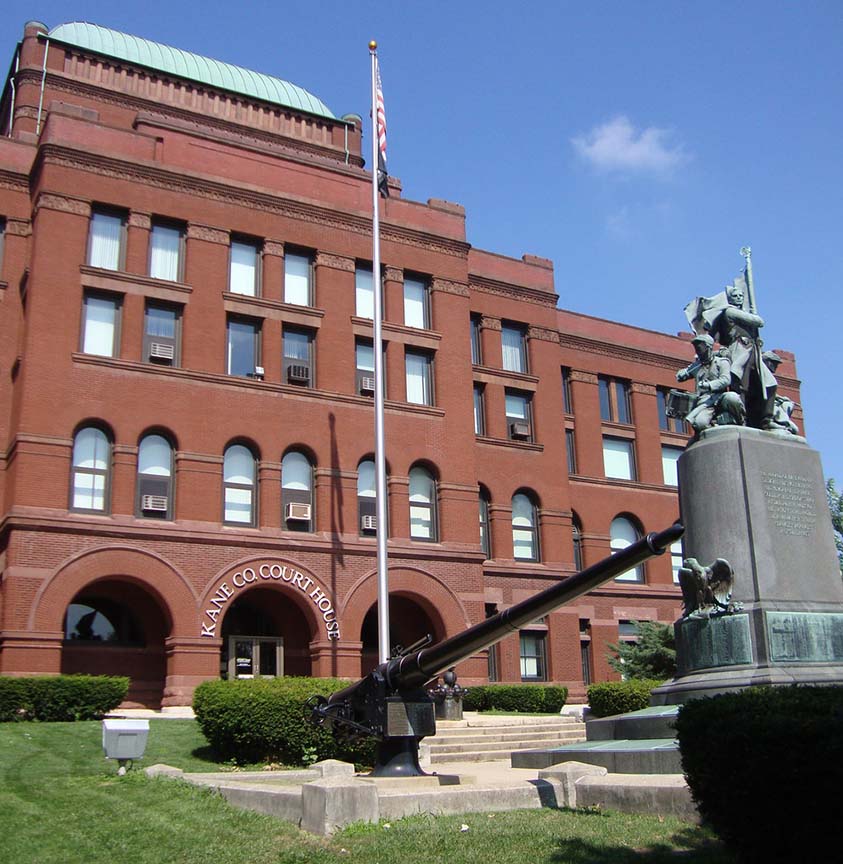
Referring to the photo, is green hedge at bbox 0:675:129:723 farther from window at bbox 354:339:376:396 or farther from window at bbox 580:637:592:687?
window at bbox 580:637:592:687

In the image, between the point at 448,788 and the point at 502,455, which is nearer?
the point at 448,788

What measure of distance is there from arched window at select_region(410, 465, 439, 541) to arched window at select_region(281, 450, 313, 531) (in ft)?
11.2

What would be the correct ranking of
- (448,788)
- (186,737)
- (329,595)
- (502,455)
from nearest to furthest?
(448,788), (186,737), (329,595), (502,455)

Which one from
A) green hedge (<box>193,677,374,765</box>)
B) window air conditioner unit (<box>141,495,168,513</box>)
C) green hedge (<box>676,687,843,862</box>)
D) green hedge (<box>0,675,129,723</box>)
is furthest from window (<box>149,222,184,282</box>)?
green hedge (<box>676,687,843,862</box>)

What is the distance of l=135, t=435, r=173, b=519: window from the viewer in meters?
26.4

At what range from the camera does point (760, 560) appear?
12.5m

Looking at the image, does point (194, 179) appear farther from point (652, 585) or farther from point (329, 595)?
point (652, 585)

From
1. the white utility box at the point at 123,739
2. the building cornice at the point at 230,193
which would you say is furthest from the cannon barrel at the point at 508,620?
the building cornice at the point at 230,193

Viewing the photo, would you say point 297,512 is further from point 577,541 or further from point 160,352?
point 577,541

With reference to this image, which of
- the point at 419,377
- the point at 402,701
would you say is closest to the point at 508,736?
the point at 402,701

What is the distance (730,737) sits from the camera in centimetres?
689

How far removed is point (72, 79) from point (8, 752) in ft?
89.3

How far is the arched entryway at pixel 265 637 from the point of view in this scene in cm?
2823

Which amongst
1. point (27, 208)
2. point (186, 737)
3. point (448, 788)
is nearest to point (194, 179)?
point (27, 208)
